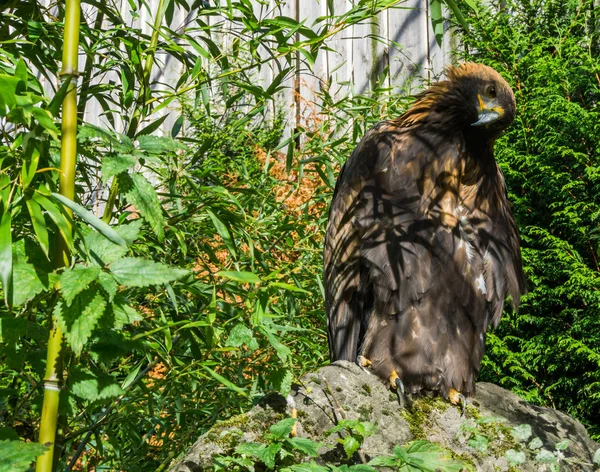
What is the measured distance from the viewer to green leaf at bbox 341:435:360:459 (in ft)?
4.91

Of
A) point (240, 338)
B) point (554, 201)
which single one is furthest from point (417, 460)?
point (554, 201)

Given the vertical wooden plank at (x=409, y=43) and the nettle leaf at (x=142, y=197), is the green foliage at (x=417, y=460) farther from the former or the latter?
the vertical wooden plank at (x=409, y=43)

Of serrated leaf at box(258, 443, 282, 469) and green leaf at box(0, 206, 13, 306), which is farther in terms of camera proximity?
serrated leaf at box(258, 443, 282, 469)

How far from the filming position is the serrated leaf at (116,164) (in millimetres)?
1232

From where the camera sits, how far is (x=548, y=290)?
11.3 ft

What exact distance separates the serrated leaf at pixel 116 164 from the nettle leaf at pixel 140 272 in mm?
160

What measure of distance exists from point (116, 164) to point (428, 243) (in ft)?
5.07

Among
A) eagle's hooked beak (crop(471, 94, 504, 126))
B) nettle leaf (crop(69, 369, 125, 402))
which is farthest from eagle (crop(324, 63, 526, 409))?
nettle leaf (crop(69, 369, 125, 402))

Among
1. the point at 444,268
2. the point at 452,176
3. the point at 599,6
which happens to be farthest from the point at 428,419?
the point at 599,6

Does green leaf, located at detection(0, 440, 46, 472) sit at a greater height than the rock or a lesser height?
greater

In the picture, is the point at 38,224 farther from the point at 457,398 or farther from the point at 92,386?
the point at 457,398

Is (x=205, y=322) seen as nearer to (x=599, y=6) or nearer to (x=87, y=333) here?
(x=87, y=333)

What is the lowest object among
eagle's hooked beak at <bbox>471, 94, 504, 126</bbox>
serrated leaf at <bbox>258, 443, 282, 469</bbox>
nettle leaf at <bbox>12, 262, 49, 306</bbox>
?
serrated leaf at <bbox>258, 443, 282, 469</bbox>

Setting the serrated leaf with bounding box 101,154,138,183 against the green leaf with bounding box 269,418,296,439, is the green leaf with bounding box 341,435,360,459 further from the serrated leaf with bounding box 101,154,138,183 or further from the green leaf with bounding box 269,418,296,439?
the serrated leaf with bounding box 101,154,138,183
